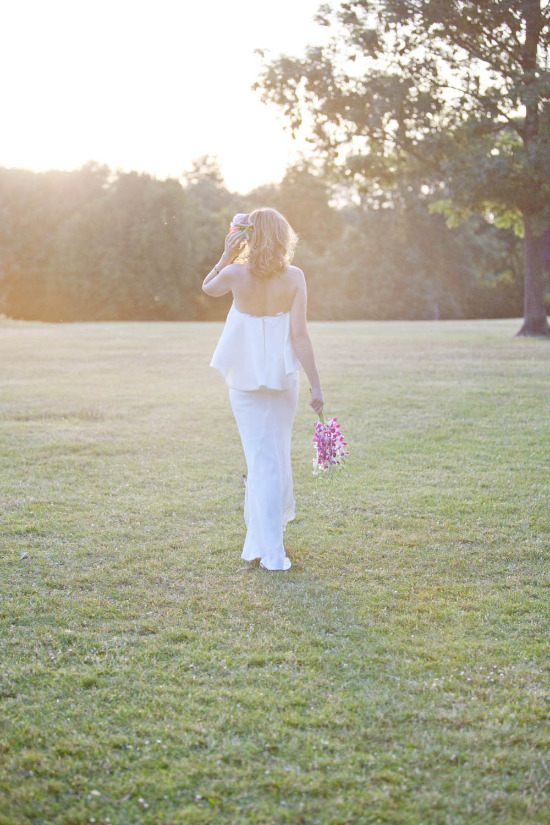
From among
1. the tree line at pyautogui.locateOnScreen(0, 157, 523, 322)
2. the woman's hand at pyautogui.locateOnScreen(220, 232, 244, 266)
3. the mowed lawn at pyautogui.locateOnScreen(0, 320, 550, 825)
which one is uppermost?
the tree line at pyautogui.locateOnScreen(0, 157, 523, 322)

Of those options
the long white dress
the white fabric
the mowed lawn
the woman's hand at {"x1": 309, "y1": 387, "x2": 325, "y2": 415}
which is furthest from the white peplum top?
the mowed lawn

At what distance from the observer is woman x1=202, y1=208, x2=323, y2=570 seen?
5664 millimetres

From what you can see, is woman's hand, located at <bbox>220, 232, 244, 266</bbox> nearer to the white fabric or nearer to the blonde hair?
the blonde hair

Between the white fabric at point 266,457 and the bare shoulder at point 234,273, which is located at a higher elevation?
the bare shoulder at point 234,273

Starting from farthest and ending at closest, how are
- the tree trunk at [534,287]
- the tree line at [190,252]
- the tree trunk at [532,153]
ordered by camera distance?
the tree line at [190,252] → the tree trunk at [534,287] → the tree trunk at [532,153]

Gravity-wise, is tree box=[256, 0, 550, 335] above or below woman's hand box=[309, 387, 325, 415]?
above

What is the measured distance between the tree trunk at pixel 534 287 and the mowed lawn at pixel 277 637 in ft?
56.7

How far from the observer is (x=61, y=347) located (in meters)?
26.6

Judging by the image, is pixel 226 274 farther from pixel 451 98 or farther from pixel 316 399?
pixel 451 98

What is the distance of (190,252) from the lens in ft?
168

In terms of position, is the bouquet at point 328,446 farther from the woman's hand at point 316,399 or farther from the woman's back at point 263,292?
the woman's back at point 263,292

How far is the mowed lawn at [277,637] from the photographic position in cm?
323

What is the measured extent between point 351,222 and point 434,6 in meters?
38.4

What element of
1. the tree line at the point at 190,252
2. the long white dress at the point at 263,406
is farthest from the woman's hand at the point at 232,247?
the tree line at the point at 190,252
